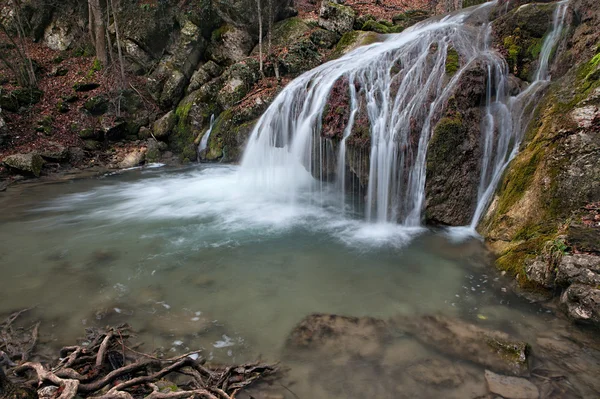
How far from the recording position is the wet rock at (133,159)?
42.6ft

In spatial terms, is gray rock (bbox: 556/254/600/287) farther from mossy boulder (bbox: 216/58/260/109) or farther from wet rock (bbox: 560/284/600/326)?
mossy boulder (bbox: 216/58/260/109)

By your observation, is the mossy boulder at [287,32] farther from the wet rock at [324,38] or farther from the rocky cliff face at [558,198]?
the rocky cliff face at [558,198]

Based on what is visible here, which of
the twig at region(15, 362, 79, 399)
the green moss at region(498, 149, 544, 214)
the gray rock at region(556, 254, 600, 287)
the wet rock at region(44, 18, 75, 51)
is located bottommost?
the twig at region(15, 362, 79, 399)

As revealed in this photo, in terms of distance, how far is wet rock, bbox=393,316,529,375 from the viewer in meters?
3.28

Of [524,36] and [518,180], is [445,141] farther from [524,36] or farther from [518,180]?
[524,36]

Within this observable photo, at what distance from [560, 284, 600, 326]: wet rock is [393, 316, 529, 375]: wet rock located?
33.2 inches

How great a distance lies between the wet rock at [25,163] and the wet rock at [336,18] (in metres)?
13.2

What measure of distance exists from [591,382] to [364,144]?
17.7 feet

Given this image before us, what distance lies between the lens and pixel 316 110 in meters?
8.57

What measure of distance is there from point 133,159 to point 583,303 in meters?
14.2

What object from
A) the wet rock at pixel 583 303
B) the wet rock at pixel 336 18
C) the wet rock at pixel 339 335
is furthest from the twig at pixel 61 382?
the wet rock at pixel 336 18

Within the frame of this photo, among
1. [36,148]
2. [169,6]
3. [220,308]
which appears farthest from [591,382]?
[169,6]

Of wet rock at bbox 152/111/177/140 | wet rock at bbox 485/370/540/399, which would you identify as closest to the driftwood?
wet rock at bbox 485/370/540/399

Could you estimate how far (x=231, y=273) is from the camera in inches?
206
